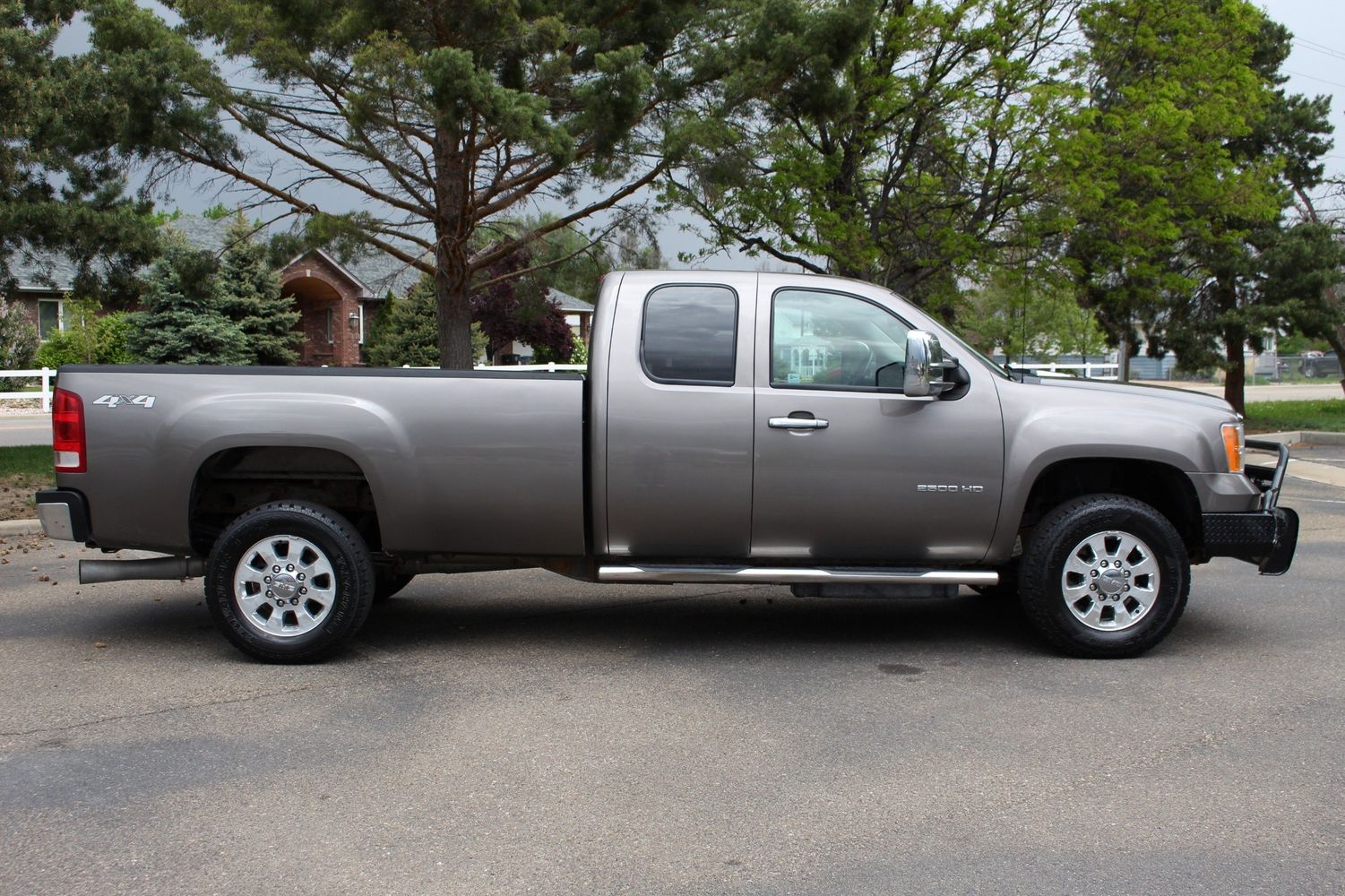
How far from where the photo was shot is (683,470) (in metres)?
6.13

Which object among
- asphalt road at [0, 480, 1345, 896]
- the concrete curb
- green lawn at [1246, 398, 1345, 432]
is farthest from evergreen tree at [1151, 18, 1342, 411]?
asphalt road at [0, 480, 1345, 896]

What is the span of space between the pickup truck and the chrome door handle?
14mm

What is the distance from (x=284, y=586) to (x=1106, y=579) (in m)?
4.25

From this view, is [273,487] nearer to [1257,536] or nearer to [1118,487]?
[1118,487]

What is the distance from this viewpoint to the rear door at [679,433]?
613cm

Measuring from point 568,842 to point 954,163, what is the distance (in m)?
17.3

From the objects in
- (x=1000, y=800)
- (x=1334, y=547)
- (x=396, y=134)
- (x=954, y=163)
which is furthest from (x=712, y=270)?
(x=954, y=163)

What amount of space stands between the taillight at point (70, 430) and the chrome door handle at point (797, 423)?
352 centimetres

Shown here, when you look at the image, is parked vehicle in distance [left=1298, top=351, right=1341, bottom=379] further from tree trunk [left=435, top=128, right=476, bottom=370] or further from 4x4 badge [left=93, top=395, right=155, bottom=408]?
4x4 badge [left=93, top=395, right=155, bottom=408]

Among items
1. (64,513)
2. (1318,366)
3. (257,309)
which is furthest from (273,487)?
(1318,366)

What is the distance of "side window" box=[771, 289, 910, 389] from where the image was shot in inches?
248

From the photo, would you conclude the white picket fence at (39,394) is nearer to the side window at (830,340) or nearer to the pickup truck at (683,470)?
the pickup truck at (683,470)

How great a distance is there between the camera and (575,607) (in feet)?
25.3

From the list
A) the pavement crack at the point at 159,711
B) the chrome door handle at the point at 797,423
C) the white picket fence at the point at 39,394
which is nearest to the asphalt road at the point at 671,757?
the pavement crack at the point at 159,711
